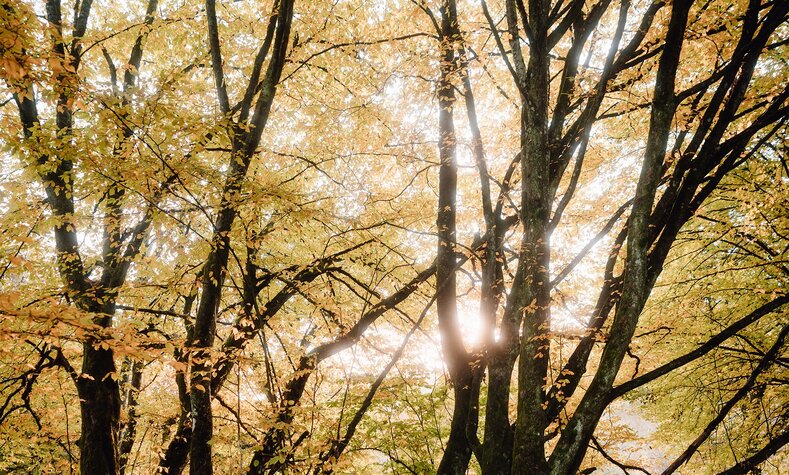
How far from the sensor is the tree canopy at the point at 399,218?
3.04m

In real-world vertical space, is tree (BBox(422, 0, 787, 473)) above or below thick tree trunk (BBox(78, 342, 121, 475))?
above

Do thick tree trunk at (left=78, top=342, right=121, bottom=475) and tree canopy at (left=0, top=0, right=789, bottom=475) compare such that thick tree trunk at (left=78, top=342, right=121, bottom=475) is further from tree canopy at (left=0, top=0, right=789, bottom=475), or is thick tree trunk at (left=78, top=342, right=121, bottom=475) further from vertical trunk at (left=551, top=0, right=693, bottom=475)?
vertical trunk at (left=551, top=0, right=693, bottom=475)

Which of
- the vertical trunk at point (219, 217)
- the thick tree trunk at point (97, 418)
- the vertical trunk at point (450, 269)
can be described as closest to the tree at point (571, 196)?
the vertical trunk at point (450, 269)

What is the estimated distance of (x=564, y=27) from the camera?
12.0 feet

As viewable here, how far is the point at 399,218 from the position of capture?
6113mm

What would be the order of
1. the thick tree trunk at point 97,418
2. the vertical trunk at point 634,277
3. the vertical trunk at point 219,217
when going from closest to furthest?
the vertical trunk at point 634,277 < the vertical trunk at point 219,217 < the thick tree trunk at point 97,418

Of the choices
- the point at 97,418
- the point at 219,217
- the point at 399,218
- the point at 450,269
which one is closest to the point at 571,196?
the point at 450,269

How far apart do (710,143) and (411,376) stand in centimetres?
522

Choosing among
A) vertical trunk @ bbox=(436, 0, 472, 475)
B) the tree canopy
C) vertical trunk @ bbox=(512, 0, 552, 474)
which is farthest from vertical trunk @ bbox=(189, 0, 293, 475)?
vertical trunk @ bbox=(512, 0, 552, 474)

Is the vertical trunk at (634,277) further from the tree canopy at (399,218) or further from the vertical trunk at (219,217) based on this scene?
the vertical trunk at (219,217)

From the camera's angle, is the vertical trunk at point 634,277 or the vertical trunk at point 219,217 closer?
the vertical trunk at point 634,277

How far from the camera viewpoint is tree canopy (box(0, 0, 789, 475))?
120 inches

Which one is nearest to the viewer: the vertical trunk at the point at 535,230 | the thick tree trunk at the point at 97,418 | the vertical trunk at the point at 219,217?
the vertical trunk at the point at 535,230

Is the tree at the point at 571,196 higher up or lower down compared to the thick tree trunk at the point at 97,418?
higher up
